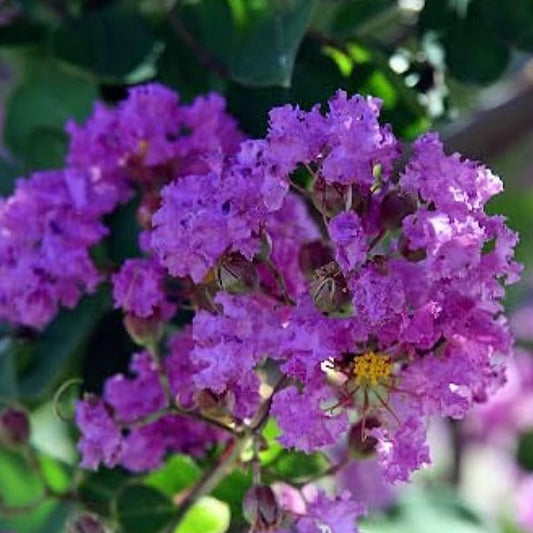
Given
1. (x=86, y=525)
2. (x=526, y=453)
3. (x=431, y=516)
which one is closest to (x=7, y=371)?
(x=86, y=525)

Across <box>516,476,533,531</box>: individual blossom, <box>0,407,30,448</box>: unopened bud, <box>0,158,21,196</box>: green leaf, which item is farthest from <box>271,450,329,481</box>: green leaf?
<box>516,476,533,531</box>: individual blossom

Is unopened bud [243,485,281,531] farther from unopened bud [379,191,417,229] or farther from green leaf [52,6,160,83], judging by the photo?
green leaf [52,6,160,83]

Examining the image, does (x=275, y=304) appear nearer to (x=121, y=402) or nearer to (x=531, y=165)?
(x=121, y=402)

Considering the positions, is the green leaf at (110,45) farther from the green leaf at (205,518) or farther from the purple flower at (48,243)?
the green leaf at (205,518)

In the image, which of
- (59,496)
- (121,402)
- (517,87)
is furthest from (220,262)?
(517,87)

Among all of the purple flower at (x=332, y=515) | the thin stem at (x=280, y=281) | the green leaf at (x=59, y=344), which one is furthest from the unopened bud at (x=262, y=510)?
the green leaf at (x=59, y=344)
